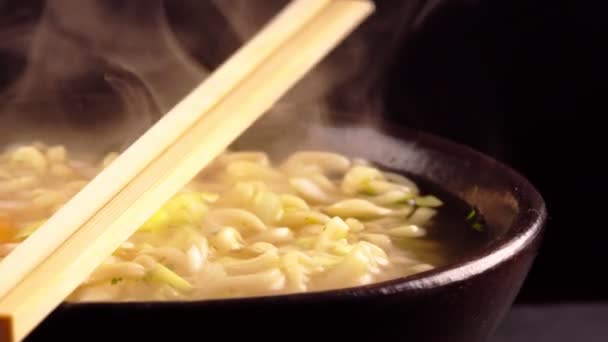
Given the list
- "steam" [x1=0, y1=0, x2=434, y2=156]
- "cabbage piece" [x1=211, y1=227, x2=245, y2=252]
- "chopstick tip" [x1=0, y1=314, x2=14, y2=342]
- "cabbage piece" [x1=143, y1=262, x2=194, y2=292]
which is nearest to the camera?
"chopstick tip" [x1=0, y1=314, x2=14, y2=342]

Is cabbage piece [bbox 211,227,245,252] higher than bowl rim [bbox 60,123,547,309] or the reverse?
higher

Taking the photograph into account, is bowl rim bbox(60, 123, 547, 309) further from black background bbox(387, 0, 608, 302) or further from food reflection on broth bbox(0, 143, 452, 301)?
black background bbox(387, 0, 608, 302)

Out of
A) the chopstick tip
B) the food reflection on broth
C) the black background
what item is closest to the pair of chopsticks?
the chopstick tip

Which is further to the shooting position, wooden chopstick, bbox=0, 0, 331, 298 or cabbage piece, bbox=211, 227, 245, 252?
cabbage piece, bbox=211, 227, 245, 252

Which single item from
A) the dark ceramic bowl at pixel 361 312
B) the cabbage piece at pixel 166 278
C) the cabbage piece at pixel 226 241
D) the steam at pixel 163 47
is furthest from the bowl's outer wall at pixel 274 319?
the steam at pixel 163 47

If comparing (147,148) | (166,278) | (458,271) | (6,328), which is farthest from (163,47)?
(6,328)

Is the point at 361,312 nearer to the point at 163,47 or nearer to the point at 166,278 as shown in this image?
the point at 166,278

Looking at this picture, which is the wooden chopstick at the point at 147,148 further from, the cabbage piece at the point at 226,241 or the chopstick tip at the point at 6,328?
the cabbage piece at the point at 226,241
